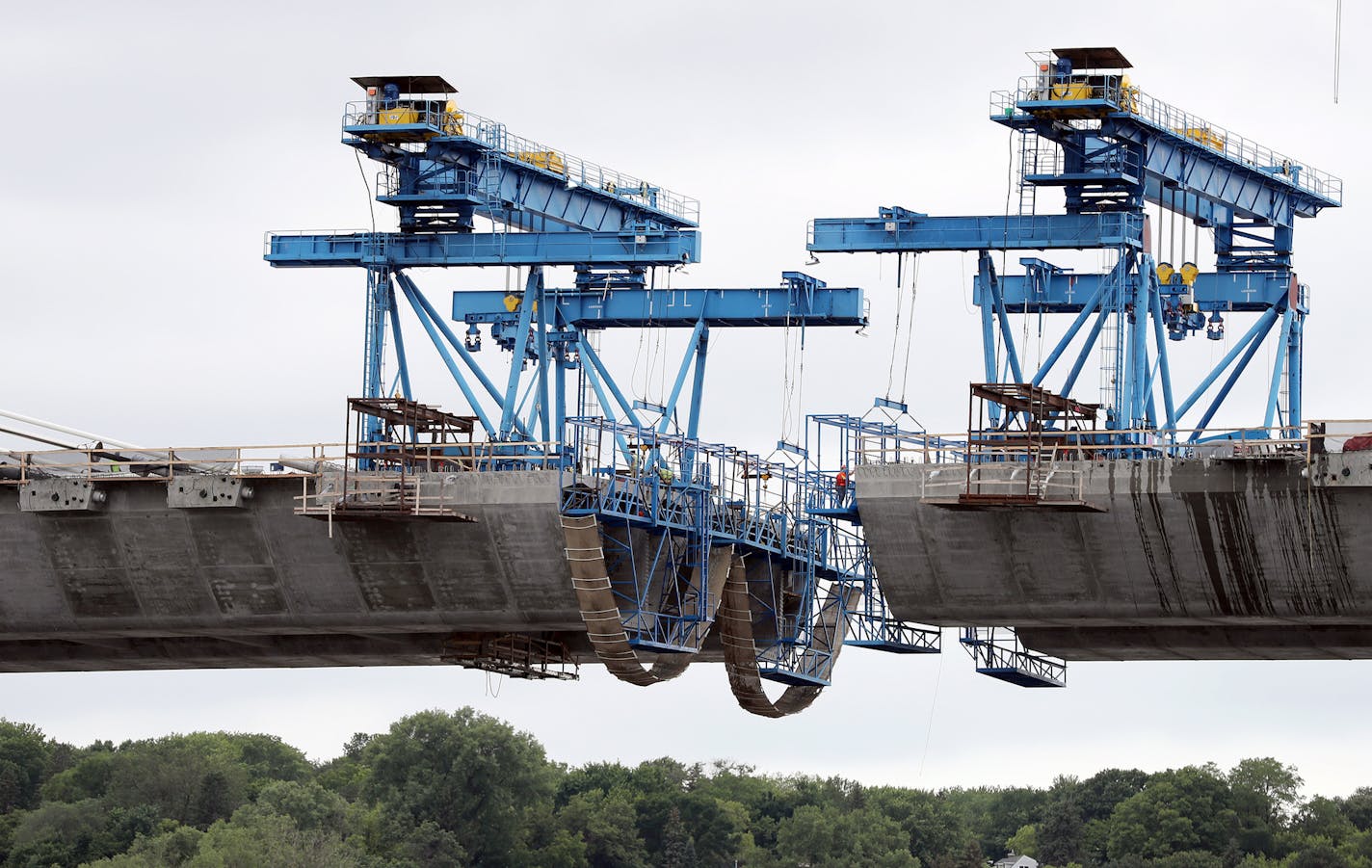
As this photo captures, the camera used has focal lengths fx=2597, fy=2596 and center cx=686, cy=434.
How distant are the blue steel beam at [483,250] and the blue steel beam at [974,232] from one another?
624 centimetres

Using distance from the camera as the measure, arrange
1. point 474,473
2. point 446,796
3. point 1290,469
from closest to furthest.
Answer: point 1290,469 < point 474,473 < point 446,796

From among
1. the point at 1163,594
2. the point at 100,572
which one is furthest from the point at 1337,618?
the point at 100,572

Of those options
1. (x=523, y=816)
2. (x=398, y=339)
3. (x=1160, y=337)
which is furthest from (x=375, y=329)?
(x=523, y=816)

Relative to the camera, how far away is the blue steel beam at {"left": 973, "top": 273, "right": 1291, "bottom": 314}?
78.6m

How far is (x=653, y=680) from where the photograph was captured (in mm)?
66562

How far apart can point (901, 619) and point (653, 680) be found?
26.2ft

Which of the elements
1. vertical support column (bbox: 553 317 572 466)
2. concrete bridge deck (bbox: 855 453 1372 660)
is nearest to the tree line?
vertical support column (bbox: 553 317 572 466)

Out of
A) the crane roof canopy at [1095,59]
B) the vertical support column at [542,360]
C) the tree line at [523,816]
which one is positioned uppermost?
the crane roof canopy at [1095,59]

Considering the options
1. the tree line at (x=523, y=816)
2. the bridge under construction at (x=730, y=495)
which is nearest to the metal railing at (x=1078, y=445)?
the bridge under construction at (x=730, y=495)

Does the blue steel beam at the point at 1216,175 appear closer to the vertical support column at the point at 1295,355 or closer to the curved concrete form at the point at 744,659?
the vertical support column at the point at 1295,355

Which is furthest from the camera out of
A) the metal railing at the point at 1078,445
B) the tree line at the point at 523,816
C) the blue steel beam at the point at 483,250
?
the tree line at the point at 523,816

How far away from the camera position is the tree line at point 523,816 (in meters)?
166

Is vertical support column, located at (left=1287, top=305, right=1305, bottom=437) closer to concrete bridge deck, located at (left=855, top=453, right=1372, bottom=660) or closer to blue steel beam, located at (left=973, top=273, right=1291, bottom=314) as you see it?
blue steel beam, located at (left=973, top=273, right=1291, bottom=314)

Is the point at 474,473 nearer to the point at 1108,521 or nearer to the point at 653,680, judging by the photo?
the point at 653,680
